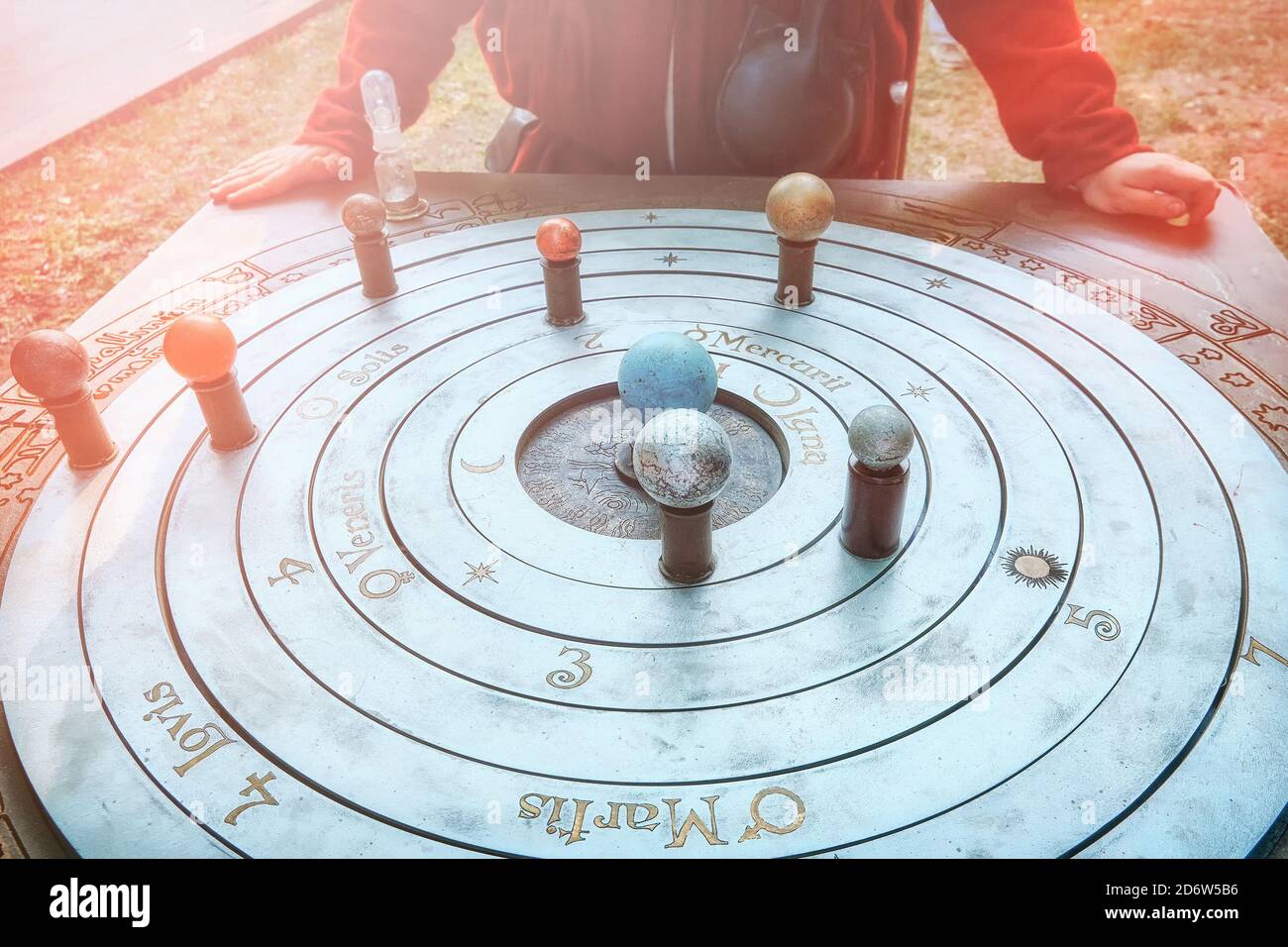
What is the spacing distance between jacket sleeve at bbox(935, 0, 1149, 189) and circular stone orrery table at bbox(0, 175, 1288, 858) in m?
0.54

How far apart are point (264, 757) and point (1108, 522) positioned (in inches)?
100

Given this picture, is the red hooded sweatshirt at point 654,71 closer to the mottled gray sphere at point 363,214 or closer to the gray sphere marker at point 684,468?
the mottled gray sphere at point 363,214

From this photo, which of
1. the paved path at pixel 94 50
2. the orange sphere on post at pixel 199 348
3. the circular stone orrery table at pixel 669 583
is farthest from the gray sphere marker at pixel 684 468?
the paved path at pixel 94 50

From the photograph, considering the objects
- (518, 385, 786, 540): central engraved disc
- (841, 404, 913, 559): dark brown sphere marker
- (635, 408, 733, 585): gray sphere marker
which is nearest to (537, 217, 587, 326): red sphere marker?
(518, 385, 786, 540): central engraved disc

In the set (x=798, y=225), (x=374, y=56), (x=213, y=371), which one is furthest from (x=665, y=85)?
(x=213, y=371)

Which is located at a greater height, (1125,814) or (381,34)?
(381,34)

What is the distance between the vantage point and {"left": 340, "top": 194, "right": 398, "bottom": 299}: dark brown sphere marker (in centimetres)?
399

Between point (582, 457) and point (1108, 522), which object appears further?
point (582, 457)

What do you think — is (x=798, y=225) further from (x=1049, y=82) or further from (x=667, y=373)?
(x=1049, y=82)

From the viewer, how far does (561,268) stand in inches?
153

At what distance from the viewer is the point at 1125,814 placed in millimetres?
2160

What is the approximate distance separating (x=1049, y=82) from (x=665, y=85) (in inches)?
78.7
